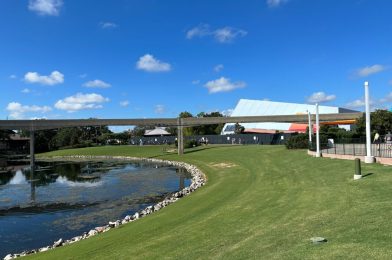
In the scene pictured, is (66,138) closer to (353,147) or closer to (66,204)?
(66,204)

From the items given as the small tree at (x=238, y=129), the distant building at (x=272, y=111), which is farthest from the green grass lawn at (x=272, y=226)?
the small tree at (x=238, y=129)

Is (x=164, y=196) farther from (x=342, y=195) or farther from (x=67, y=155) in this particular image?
(x=67, y=155)

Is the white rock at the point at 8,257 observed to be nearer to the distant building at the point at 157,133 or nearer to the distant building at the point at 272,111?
the distant building at the point at 272,111

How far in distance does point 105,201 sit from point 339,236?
74.2 ft

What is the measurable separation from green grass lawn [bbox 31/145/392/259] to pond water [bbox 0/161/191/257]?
408 centimetres

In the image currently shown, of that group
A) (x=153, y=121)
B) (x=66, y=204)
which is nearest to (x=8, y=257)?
(x=66, y=204)

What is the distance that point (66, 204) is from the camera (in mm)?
30047

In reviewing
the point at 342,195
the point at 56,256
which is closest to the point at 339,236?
the point at 342,195

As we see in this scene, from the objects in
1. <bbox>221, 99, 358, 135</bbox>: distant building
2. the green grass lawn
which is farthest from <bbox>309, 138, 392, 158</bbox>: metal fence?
<bbox>221, 99, 358, 135</bbox>: distant building

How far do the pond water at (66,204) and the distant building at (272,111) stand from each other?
235 ft

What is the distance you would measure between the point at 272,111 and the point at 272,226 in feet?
402

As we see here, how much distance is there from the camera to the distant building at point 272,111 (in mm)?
115875

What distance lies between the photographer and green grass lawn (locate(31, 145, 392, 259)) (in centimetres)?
1016

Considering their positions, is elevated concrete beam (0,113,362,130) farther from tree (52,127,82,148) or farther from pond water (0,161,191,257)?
tree (52,127,82,148)
